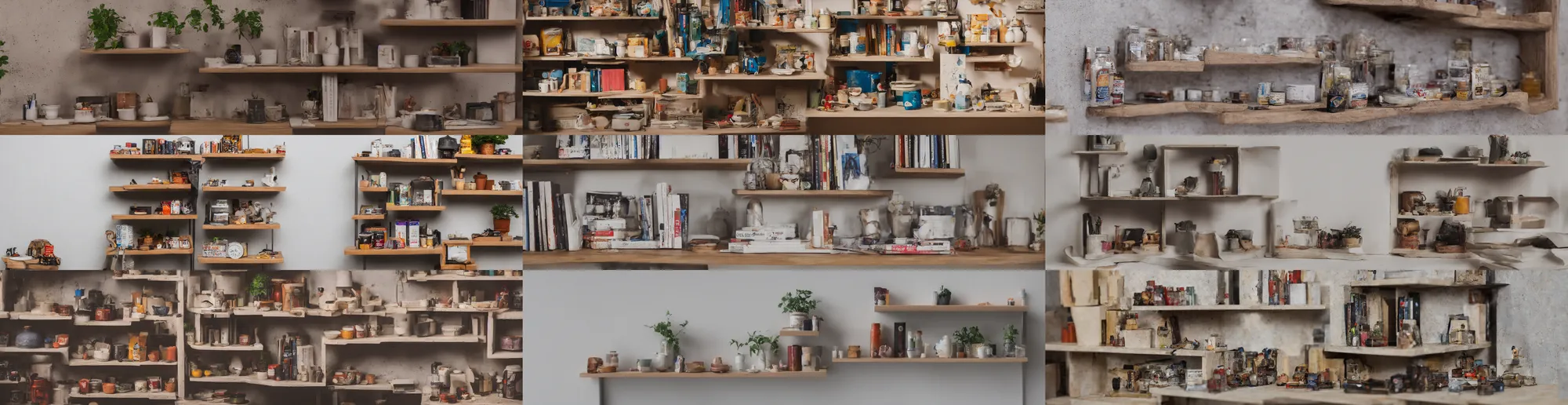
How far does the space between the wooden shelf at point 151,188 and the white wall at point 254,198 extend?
0.02m

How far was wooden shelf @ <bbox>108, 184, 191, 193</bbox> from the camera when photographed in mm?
3727

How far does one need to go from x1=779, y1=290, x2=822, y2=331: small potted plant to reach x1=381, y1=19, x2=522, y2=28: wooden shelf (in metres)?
1.26

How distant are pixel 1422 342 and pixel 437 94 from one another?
341cm

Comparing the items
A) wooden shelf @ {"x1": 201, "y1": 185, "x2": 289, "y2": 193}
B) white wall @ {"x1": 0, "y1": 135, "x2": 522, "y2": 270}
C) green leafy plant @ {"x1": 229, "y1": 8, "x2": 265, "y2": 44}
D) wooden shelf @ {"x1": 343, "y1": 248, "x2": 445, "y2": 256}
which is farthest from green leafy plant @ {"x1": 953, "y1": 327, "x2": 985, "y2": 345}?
green leafy plant @ {"x1": 229, "y1": 8, "x2": 265, "y2": 44}

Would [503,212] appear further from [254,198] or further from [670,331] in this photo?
[254,198]

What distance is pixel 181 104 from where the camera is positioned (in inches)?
146

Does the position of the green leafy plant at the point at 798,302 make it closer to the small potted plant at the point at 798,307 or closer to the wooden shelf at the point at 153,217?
the small potted plant at the point at 798,307

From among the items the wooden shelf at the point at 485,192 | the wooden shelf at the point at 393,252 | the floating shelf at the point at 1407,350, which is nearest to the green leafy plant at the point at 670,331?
the wooden shelf at the point at 485,192

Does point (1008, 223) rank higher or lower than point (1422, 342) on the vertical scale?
higher

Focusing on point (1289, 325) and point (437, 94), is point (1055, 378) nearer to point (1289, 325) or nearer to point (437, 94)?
point (1289, 325)

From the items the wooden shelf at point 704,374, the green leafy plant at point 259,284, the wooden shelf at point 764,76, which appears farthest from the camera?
the green leafy plant at point 259,284

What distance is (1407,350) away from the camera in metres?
3.75

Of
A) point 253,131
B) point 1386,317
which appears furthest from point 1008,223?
point 253,131

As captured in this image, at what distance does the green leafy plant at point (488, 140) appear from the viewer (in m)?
3.70
